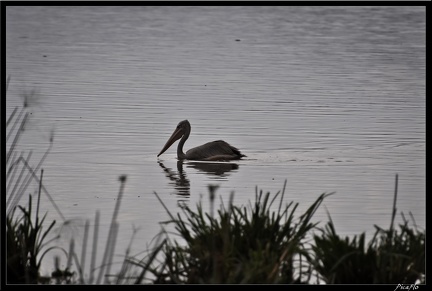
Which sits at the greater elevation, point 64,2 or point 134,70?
point 134,70

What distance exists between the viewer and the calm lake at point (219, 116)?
11.4 metres

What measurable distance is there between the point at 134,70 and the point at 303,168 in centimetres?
1102

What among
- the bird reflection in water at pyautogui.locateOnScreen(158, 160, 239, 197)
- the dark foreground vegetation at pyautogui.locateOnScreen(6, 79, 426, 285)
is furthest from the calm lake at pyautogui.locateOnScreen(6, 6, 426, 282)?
the dark foreground vegetation at pyautogui.locateOnScreen(6, 79, 426, 285)

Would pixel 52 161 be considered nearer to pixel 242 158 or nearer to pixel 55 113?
pixel 242 158

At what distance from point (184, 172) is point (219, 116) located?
4.11m

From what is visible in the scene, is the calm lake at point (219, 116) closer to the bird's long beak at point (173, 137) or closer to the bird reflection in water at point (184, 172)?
the bird reflection in water at point (184, 172)

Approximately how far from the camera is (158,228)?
9609 mm

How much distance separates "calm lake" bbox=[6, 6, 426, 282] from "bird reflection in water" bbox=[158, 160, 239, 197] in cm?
3

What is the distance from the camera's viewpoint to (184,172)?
1396 cm

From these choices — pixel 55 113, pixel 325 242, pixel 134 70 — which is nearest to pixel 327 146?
pixel 55 113

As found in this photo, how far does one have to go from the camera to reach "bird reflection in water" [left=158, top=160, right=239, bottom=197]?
12.4 m

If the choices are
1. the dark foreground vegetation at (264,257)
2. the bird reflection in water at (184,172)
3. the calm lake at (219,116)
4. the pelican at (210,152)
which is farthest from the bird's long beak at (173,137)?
the dark foreground vegetation at (264,257)

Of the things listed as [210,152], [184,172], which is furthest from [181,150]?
[184,172]

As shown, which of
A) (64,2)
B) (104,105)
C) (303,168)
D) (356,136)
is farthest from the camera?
(104,105)
